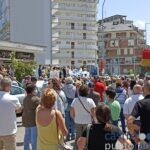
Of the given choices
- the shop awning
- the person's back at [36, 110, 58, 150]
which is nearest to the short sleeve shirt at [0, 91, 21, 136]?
the person's back at [36, 110, 58, 150]

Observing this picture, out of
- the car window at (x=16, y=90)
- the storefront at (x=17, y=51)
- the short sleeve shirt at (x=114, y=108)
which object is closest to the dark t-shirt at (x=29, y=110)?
the short sleeve shirt at (x=114, y=108)

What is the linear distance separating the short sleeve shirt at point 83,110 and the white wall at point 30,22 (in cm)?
8199

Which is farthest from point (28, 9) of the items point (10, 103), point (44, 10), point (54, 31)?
point (10, 103)

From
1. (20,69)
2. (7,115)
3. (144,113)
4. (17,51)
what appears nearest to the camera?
(144,113)

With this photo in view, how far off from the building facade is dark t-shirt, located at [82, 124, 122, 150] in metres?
86.0

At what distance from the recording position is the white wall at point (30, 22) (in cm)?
9344

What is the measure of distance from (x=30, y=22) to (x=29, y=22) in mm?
180

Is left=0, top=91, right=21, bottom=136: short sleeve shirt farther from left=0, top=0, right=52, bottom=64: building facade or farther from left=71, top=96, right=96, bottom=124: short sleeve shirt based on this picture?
left=0, top=0, right=52, bottom=64: building facade

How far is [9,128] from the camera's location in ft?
29.3

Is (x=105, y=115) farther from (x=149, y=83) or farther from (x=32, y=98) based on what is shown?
(x=32, y=98)

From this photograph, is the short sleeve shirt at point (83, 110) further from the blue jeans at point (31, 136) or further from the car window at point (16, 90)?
the car window at point (16, 90)

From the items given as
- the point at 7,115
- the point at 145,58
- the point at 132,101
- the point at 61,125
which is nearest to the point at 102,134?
the point at 61,125

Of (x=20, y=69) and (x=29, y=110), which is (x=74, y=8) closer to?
(x=20, y=69)

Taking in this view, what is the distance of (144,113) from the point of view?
7.50 meters
